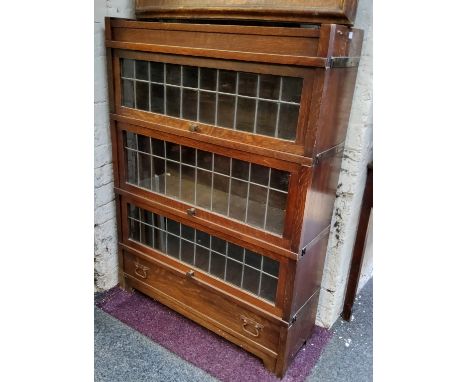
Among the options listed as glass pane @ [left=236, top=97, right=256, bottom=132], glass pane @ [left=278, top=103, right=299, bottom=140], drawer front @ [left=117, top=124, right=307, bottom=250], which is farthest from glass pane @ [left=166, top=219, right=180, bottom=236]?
glass pane @ [left=278, top=103, right=299, bottom=140]

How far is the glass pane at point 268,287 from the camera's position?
1.50 meters

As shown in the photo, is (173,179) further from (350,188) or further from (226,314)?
(350,188)

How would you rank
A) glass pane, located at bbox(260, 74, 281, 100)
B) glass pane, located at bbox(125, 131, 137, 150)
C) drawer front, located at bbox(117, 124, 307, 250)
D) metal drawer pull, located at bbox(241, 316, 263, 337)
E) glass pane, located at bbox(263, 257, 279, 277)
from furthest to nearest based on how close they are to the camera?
1. glass pane, located at bbox(125, 131, 137, 150)
2. metal drawer pull, located at bbox(241, 316, 263, 337)
3. glass pane, located at bbox(263, 257, 279, 277)
4. drawer front, located at bbox(117, 124, 307, 250)
5. glass pane, located at bbox(260, 74, 281, 100)

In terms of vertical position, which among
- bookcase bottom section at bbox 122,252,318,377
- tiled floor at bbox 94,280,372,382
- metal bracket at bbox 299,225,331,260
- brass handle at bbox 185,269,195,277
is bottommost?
tiled floor at bbox 94,280,372,382

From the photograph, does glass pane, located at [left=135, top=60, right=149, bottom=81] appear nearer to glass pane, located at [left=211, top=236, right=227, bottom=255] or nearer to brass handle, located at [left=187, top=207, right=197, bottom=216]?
brass handle, located at [left=187, top=207, right=197, bottom=216]

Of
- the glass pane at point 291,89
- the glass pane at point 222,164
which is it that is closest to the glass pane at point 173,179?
the glass pane at point 222,164

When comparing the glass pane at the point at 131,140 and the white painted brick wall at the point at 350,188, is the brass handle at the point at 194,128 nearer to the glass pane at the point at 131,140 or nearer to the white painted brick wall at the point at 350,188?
the glass pane at the point at 131,140

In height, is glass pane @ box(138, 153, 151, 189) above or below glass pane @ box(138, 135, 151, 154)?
below

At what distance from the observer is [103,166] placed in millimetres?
1756

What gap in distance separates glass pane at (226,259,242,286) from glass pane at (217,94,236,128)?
0.57 meters

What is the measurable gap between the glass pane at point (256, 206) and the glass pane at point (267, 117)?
21 centimetres

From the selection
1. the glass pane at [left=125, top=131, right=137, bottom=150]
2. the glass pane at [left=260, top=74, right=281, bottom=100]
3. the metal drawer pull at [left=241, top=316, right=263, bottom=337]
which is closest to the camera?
the glass pane at [left=260, top=74, right=281, bottom=100]

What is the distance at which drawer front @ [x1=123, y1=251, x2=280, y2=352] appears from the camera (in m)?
1.57
